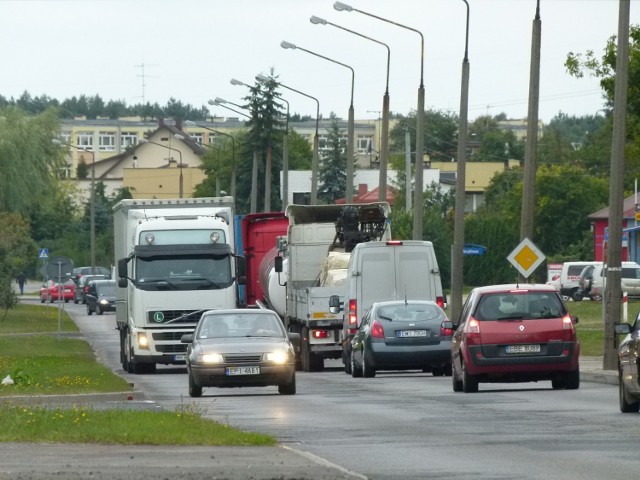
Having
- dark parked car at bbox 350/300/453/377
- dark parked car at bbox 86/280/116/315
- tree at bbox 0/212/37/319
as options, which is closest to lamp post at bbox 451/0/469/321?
dark parked car at bbox 350/300/453/377

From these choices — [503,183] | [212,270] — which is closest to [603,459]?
[212,270]

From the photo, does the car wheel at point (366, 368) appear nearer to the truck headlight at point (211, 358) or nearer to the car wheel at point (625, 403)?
the truck headlight at point (211, 358)

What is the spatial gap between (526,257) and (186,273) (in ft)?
22.9

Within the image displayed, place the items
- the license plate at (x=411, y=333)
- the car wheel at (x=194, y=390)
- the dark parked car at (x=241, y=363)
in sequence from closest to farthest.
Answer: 1. the dark parked car at (x=241, y=363)
2. the car wheel at (x=194, y=390)
3. the license plate at (x=411, y=333)

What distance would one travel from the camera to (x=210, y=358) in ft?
86.8

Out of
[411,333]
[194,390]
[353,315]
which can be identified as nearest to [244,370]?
[194,390]

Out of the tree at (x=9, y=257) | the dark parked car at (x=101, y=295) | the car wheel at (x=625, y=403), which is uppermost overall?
the car wheel at (x=625, y=403)

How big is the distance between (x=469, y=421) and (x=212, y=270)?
16.4 metres

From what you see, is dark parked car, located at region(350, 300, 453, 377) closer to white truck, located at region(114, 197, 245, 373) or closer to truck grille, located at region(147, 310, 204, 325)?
white truck, located at region(114, 197, 245, 373)

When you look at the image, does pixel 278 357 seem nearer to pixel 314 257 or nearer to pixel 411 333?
pixel 411 333

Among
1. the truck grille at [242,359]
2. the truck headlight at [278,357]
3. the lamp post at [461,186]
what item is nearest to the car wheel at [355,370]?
the truck headlight at [278,357]

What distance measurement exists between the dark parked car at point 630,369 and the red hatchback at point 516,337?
5.23 m

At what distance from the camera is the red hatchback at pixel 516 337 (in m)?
25.8

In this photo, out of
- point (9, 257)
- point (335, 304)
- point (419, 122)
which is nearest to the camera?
point (335, 304)
